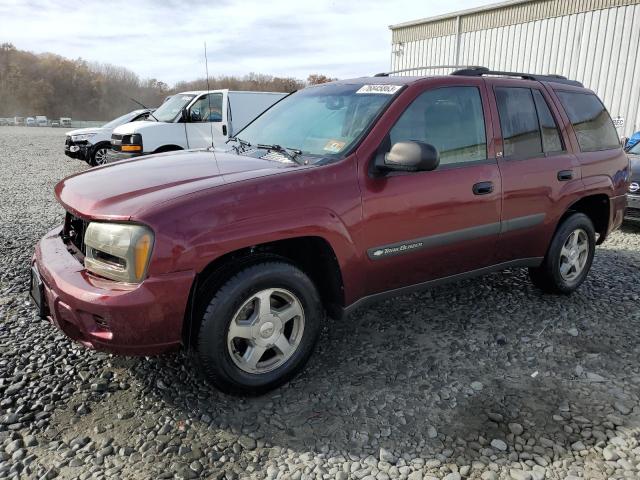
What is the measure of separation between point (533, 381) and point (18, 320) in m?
3.54

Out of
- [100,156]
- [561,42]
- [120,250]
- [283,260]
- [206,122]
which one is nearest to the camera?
[120,250]

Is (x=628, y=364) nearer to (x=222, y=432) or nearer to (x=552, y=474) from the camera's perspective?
(x=552, y=474)

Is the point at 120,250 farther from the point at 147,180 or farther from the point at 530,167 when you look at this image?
the point at 530,167

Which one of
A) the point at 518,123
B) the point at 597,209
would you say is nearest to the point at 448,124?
the point at 518,123

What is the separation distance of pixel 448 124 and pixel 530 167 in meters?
0.80

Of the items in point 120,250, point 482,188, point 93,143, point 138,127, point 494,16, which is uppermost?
point 494,16

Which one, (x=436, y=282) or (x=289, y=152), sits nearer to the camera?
(x=289, y=152)

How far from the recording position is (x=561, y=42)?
47.7ft

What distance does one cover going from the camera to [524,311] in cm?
407

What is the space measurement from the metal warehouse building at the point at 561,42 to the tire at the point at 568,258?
8.43 meters

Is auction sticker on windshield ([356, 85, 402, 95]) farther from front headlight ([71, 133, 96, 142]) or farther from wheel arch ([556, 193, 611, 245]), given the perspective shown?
front headlight ([71, 133, 96, 142])

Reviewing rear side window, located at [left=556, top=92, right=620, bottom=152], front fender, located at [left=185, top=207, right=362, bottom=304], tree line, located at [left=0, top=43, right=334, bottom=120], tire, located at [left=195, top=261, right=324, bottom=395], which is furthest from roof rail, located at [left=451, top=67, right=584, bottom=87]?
tree line, located at [left=0, top=43, right=334, bottom=120]

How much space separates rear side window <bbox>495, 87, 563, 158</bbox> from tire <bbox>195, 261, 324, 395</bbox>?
6.28 ft

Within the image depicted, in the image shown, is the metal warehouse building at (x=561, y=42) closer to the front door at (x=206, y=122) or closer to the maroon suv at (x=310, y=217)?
the front door at (x=206, y=122)
